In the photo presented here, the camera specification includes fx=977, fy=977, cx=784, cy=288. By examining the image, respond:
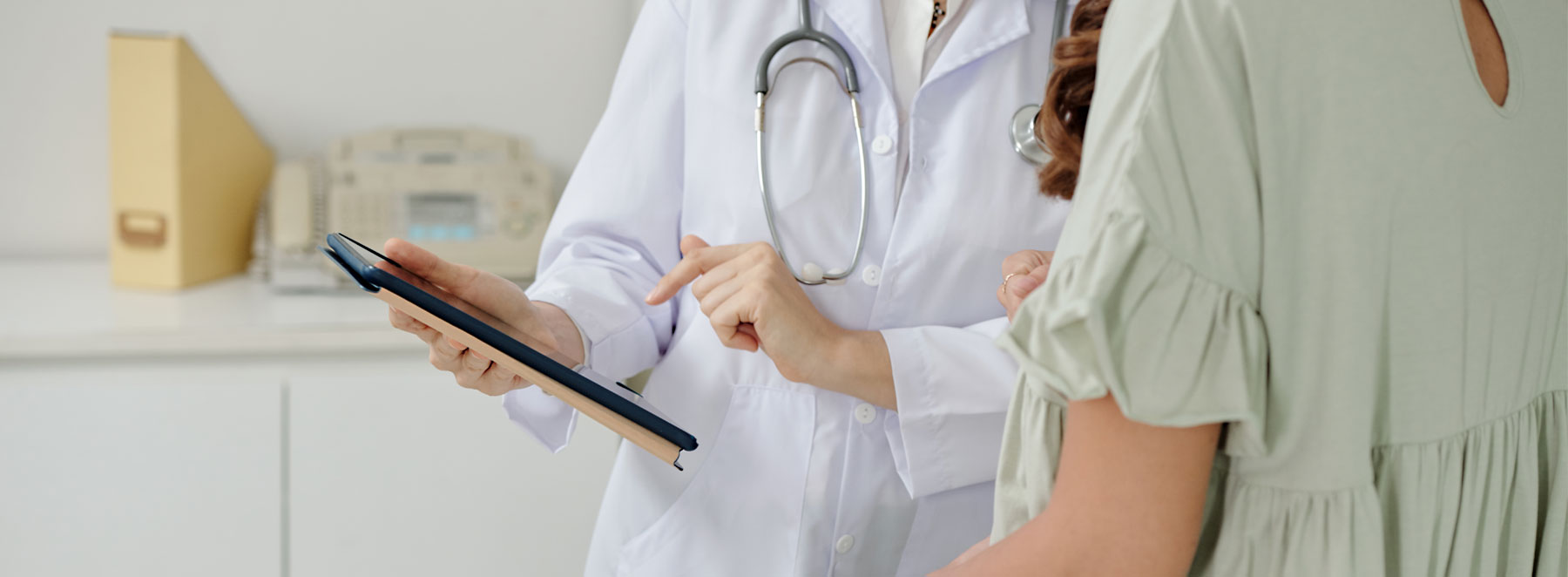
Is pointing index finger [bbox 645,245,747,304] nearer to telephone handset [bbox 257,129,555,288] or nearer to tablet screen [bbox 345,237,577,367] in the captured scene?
tablet screen [bbox 345,237,577,367]

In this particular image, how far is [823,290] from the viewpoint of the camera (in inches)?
38.3

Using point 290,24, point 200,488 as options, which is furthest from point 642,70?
point 290,24

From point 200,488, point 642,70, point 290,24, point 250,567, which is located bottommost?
point 250,567

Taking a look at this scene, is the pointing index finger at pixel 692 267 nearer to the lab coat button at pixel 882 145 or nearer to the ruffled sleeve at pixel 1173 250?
the lab coat button at pixel 882 145

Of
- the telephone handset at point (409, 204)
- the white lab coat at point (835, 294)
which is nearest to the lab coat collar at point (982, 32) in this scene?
the white lab coat at point (835, 294)

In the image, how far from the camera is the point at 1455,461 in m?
0.53

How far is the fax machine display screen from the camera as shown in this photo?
6.10 feet

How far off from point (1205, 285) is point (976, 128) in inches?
20.7

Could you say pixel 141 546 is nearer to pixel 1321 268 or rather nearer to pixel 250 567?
pixel 250 567

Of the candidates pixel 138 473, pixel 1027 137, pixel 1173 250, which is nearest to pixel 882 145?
pixel 1027 137

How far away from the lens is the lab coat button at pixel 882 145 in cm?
96

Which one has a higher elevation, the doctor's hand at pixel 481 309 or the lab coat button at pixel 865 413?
the doctor's hand at pixel 481 309

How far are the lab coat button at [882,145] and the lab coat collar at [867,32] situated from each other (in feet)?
0.18

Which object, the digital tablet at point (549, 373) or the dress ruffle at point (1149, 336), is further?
the digital tablet at point (549, 373)
